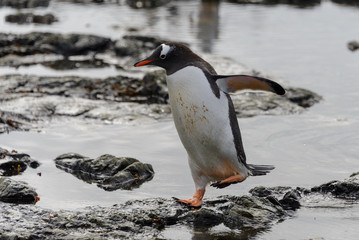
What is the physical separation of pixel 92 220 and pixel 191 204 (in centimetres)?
83

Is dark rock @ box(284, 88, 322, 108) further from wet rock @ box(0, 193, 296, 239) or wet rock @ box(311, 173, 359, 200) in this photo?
wet rock @ box(0, 193, 296, 239)

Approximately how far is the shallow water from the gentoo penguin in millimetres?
429

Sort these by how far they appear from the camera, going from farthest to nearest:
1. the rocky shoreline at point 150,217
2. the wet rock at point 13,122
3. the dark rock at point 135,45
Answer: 1. the dark rock at point 135,45
2. the wet rock at point 13,122
3. the rocky shoreline at point 150,217

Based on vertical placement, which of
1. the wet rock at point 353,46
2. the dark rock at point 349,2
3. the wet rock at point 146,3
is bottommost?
the wet rock at point 146,3

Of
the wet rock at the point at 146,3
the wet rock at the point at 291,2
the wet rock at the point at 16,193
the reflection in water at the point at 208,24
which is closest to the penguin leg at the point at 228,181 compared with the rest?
the wet rock at the point at 16,193

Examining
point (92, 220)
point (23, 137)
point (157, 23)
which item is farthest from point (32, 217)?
point (157, 23)

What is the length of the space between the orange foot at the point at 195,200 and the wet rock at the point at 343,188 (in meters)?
0.95

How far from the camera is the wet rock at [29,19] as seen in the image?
15.1 m

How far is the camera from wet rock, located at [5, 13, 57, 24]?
1514cm

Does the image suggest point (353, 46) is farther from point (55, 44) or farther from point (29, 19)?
point (29, 19)

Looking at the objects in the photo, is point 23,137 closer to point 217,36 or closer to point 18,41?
point 18,41

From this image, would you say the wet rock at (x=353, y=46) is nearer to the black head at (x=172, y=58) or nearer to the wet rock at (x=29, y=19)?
the wet rock at (x=29, y=19)

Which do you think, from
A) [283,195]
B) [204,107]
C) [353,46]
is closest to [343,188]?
[283,195]

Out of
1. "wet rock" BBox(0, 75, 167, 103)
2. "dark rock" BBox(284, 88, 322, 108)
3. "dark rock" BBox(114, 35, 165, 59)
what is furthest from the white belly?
"dark rock" BBox(114, 35, 165, 59)
